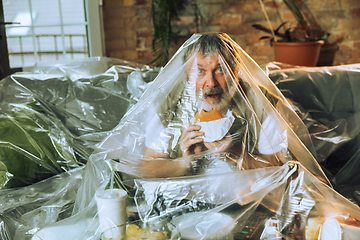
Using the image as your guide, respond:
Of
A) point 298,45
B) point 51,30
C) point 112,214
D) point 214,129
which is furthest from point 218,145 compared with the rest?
point 51,30

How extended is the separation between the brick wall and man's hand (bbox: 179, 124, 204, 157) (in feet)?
7.99

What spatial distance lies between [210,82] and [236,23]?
2413 millimetres

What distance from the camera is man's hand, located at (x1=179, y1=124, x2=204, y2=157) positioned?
2.43 ft

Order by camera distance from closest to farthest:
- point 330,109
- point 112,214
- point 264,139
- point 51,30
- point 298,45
→ point 112,214, point 264,139, point 330,109, point 298,45, point 51,30

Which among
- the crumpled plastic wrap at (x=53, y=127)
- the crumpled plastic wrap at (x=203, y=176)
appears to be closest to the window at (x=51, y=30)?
the crumpled plastic wrap at (x=53, y=127)

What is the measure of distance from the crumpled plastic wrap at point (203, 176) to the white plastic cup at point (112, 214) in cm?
1

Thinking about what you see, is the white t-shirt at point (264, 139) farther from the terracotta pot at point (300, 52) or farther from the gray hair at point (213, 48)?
the terracotta pot at point (300, 52)

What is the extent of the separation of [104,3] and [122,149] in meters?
2.61

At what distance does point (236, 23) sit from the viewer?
9.78ft

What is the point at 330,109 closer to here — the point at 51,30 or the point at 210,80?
the point at 210,80

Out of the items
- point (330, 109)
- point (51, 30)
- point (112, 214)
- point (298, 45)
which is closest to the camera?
point (112, 214)

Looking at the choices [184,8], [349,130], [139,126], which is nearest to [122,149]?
[139,126]

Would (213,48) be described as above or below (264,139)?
above

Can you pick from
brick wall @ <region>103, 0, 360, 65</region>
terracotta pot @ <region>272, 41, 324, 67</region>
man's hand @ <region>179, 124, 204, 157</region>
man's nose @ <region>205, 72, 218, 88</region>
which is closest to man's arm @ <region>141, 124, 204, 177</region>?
man's hand @ <region>179, 124, 204, 157</region>
